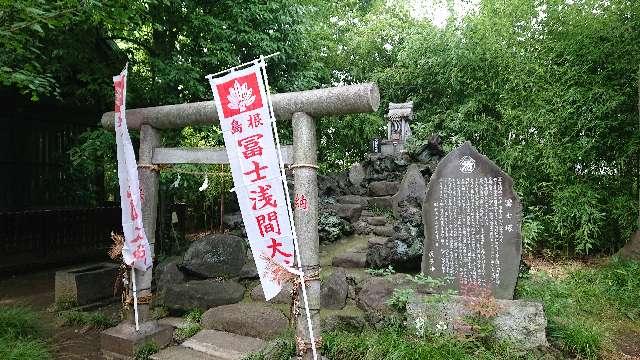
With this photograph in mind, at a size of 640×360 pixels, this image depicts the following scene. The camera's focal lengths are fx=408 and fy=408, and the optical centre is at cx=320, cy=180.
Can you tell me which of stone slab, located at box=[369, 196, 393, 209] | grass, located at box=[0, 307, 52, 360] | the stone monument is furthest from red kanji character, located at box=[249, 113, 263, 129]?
the stone monument

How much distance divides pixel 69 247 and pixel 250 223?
7516mm

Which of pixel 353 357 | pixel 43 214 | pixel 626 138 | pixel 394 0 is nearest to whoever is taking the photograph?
pixel 353 357

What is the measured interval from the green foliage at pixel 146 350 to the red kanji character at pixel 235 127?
9.00 ft

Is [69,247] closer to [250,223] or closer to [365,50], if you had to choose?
[250,223]

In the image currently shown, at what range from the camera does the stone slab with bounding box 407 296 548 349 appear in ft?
13.3

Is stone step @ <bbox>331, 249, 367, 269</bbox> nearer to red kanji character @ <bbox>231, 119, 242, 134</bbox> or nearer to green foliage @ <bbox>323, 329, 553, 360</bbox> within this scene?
green foliage @ <bbox>323, 329, 553, 360</bbox>

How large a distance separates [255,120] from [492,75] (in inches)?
336

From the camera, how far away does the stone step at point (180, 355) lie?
445cm

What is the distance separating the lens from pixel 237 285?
226 inches

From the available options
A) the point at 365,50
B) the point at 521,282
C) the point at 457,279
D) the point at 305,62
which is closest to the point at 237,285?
the point at 457,279

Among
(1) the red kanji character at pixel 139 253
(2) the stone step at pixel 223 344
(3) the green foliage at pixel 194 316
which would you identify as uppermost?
(1) the red kanji character at pixel 139 253

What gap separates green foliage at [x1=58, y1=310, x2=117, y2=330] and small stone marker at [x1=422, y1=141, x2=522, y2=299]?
174 inches

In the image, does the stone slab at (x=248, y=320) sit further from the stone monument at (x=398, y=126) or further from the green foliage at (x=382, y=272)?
the stone monument at (x=398, y=126)

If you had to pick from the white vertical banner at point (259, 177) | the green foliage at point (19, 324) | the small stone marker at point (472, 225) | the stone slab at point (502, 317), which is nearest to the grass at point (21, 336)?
the green foliage at point (19, 324)
